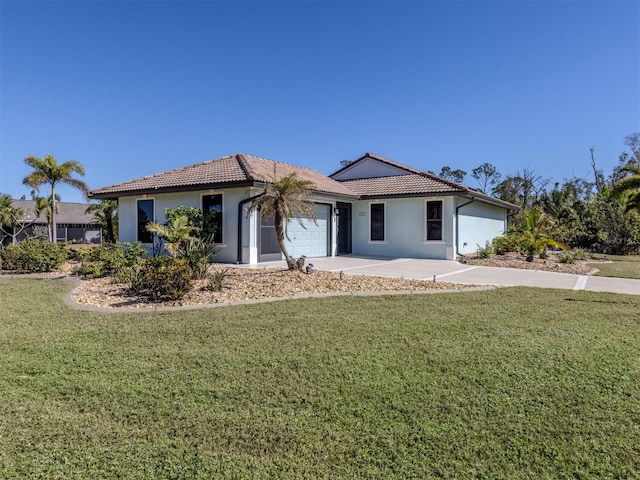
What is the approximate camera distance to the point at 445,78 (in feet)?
56.6

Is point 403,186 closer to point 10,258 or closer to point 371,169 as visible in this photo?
point 371,169

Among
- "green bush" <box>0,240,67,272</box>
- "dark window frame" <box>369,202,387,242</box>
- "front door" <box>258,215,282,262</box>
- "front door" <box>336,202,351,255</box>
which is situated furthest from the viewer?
"front door" <box>336,202,351,255</box>

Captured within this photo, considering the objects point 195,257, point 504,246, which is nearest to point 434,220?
point 504,246

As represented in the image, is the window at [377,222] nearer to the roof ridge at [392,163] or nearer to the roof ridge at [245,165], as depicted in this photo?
the roof ridge at [392,163]

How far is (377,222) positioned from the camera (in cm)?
1819

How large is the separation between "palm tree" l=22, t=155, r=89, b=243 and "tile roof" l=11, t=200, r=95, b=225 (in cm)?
1021

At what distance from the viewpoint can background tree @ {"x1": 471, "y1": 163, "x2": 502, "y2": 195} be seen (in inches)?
2117

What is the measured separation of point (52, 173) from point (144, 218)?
522 inches

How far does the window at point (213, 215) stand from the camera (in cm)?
1401

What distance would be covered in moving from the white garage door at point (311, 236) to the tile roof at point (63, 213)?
27643 mm

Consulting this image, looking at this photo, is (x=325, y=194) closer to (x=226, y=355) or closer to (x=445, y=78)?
(x=445, y=78)

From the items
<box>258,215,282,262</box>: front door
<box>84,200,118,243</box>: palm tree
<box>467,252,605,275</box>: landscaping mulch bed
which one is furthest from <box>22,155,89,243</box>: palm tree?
<box>467,252,605,275</box>: landscaping mulch bed

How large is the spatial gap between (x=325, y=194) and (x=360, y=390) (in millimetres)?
12829

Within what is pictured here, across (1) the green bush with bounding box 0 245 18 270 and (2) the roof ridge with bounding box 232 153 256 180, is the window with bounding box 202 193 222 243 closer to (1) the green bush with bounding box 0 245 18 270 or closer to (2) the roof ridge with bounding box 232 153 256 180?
(2) the roof ridge with bounding box 232 153 256 180
